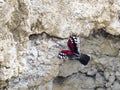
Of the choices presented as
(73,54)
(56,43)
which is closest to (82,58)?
(73,54)

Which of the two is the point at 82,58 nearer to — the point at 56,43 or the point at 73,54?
the point at 73,54

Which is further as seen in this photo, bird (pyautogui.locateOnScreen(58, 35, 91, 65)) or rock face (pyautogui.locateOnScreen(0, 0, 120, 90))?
bird (pyautogui.locateOnScreen(58, 35, 91, 65))

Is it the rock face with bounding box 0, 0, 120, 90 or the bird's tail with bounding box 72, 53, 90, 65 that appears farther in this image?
the bird's tail with bounding box 72, 53, 90, 65

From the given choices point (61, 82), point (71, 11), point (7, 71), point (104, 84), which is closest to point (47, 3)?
point (71, 11)

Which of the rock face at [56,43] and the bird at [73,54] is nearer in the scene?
the rock face at [56,43]
